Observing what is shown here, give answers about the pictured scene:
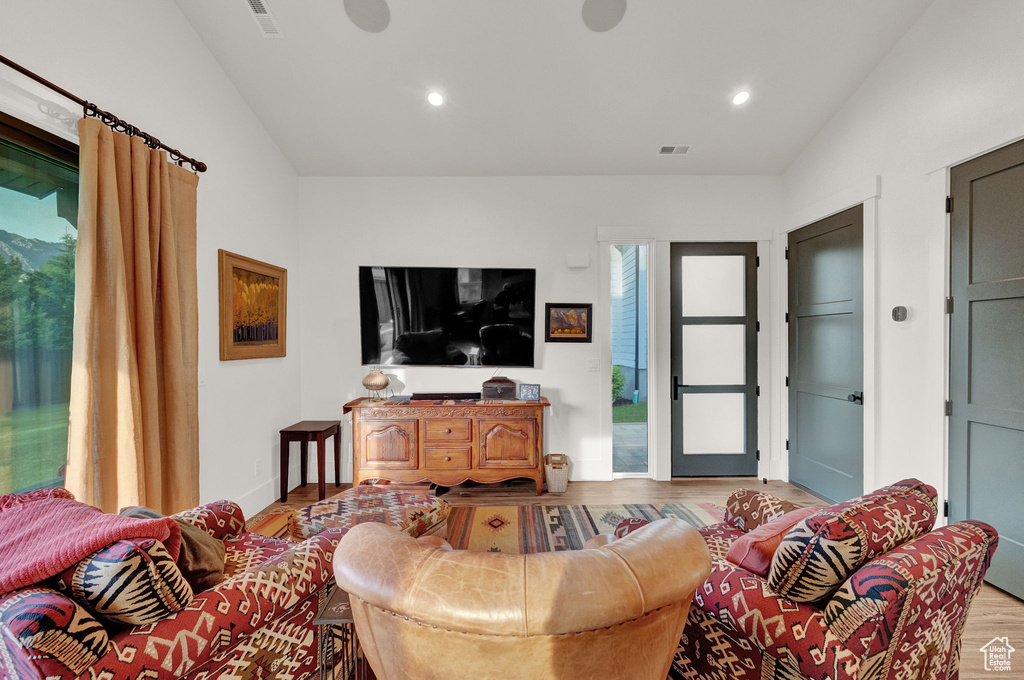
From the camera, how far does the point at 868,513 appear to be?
1.26 meters

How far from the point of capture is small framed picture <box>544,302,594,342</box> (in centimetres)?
415

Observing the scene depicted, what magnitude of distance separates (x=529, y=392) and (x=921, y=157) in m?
3.13

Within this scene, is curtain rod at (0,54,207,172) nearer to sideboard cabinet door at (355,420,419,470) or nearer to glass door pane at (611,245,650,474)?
sideboard cabinet door at (355,420,419,470)

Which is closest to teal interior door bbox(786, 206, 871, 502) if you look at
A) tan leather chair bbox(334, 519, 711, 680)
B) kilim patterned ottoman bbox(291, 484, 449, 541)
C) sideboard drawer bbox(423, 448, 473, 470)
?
sideboard drawer bbox(423, 448, 473, 470)

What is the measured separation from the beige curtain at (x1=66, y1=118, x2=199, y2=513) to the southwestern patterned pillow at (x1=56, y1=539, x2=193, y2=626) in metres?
1.26

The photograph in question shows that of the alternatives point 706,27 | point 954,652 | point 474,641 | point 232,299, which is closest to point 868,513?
point 954,652

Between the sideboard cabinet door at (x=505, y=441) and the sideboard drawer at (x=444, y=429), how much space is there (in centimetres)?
15

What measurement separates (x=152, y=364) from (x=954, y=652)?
11.4 ft

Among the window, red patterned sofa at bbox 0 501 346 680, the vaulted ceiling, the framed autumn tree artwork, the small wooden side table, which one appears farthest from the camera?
the small wooden side table

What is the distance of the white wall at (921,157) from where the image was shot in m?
2.32

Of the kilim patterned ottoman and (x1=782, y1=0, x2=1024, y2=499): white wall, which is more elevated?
(x1=782, y1=0, x2=1024, y2=499): white wall

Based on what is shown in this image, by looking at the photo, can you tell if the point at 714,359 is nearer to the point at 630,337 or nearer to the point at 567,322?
the point at 567,322

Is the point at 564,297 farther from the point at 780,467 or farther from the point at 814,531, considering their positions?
the point at 814,531

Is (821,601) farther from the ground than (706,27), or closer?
closer
